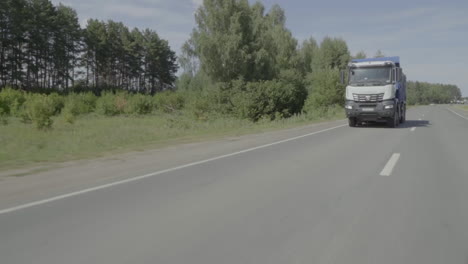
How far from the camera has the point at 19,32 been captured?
5006 centimetres

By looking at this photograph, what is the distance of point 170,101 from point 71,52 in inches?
987

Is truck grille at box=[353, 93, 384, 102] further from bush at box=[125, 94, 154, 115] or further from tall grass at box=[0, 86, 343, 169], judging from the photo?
bush at box=[125, 94, 154, 115]

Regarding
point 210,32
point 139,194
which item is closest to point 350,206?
point 139,194

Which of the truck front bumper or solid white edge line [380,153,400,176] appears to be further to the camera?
the truck front bumper

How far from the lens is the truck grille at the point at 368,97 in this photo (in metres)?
18.5

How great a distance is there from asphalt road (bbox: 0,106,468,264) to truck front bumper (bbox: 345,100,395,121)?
36.3 ft

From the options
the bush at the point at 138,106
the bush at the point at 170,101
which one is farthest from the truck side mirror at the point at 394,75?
the bush at the point at 170,101

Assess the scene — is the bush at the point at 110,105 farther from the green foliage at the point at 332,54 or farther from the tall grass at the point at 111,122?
the green foliage at the point at 332,54

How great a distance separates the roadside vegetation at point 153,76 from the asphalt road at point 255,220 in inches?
184

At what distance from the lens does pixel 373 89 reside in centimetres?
1864

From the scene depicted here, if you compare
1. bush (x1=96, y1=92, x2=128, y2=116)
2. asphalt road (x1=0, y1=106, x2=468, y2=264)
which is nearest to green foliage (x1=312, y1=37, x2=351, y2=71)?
bush (x1=96, y1=92, x2=128, y2=116)

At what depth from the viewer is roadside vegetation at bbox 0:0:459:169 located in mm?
22484

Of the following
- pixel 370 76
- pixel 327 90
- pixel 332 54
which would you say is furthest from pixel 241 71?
pixel 332 54

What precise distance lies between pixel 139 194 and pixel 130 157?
161 inches
